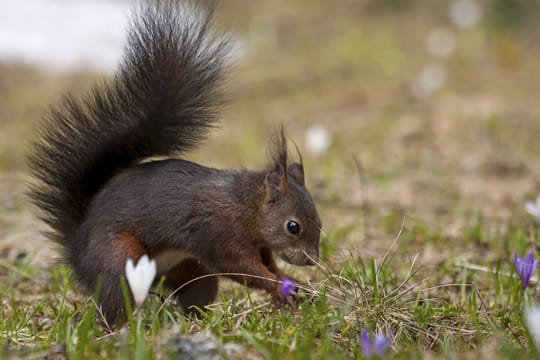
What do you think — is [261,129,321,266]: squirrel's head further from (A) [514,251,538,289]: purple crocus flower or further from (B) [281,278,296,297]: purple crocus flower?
(A) [514,251,538,289]: purple crocus flower

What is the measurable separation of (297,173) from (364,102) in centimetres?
553

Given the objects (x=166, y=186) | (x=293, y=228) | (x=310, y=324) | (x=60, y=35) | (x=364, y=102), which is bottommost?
(x=310, y=324)

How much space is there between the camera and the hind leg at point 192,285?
3.07 metres

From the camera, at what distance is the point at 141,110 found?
303 cm

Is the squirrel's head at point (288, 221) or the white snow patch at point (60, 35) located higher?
the white snow patch at point (60, 35)

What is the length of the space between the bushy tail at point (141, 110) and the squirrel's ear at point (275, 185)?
338 millimetres

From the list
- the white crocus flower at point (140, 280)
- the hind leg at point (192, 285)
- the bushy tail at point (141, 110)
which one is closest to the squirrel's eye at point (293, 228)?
the hind leg at point (192, 285)

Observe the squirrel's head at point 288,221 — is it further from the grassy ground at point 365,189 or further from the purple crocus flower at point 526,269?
the purple crocus flower at point 526,269

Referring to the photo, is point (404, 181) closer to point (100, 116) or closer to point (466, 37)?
point (100, 116)

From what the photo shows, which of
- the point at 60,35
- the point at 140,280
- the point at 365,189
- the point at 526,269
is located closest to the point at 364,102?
the point at 365,189

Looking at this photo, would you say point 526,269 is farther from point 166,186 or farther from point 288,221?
point 166,186

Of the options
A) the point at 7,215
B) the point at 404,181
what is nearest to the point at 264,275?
the point at 7,215

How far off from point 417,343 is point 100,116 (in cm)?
142

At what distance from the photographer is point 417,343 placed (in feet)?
8.71
